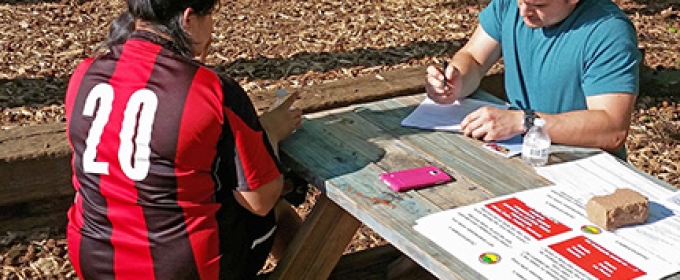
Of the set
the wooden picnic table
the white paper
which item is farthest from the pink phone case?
the white paper

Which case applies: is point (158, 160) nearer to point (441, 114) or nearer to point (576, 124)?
point (441, 114)

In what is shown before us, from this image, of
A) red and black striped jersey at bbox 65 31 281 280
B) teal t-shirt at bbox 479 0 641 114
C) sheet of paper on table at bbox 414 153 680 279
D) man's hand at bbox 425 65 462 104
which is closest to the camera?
sheet of paper on table at bbox 414 153 680 279

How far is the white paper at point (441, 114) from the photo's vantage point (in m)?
3.05

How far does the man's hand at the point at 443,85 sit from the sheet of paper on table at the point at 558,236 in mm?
671

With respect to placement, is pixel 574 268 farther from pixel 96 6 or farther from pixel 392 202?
pixel 96 6

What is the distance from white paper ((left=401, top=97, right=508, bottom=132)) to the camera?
3.05m

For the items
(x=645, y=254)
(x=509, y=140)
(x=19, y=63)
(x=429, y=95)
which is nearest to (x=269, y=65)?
(x=19, y=63)

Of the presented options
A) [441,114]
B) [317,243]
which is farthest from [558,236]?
[441,114]

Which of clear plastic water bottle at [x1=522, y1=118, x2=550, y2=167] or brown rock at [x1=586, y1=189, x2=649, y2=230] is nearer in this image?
brown rock at [x1=586, y1=189, x2=649, y2=230]

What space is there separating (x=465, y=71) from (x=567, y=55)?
1.26 ft

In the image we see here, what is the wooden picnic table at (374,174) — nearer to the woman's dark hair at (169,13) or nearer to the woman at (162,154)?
the woman at (162,154)

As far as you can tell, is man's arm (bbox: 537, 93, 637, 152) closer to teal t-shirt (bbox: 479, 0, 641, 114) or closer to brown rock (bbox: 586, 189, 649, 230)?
teal t-shirt (bbox: 479, 0, 641, 114)

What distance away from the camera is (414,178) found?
260 cm

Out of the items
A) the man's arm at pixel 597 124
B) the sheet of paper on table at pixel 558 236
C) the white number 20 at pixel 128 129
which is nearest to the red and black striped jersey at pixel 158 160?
the white number 20 at pixel 128 129
